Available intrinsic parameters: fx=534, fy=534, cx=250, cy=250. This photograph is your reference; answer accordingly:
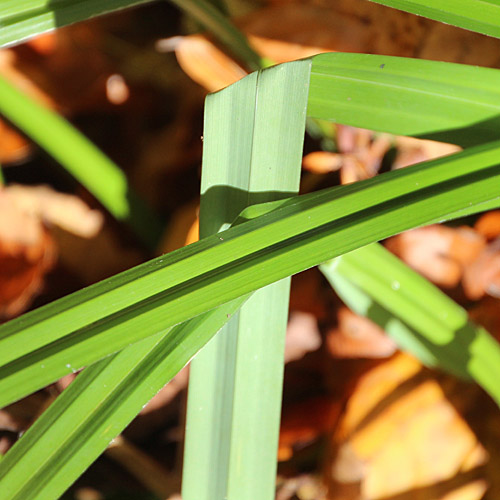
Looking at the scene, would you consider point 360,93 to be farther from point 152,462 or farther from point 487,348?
point 152,462

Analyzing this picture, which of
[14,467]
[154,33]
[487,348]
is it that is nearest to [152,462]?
[14,467]

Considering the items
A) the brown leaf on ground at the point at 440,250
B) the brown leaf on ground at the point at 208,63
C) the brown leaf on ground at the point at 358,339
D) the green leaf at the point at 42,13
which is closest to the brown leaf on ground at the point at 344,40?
the brown leaf on ground at the point at 208,63

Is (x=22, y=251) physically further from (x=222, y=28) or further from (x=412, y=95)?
(x=412, y=95)

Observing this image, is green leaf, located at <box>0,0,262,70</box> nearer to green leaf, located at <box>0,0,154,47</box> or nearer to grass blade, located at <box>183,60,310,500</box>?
green leaf, located at <box>0,0,154,47</box>

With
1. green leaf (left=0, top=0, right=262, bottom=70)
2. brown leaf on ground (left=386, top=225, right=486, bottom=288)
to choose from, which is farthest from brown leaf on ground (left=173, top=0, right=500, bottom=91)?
brown leaf on ground (left=386, top=225, right=486, bottom=288)

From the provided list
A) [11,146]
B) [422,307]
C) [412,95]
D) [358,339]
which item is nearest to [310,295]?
[358,339]

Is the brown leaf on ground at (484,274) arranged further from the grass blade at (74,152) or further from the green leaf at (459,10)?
the grass blade at (74,152)

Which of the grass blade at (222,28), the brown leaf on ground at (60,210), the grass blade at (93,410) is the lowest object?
the grass blade at (93,410)
